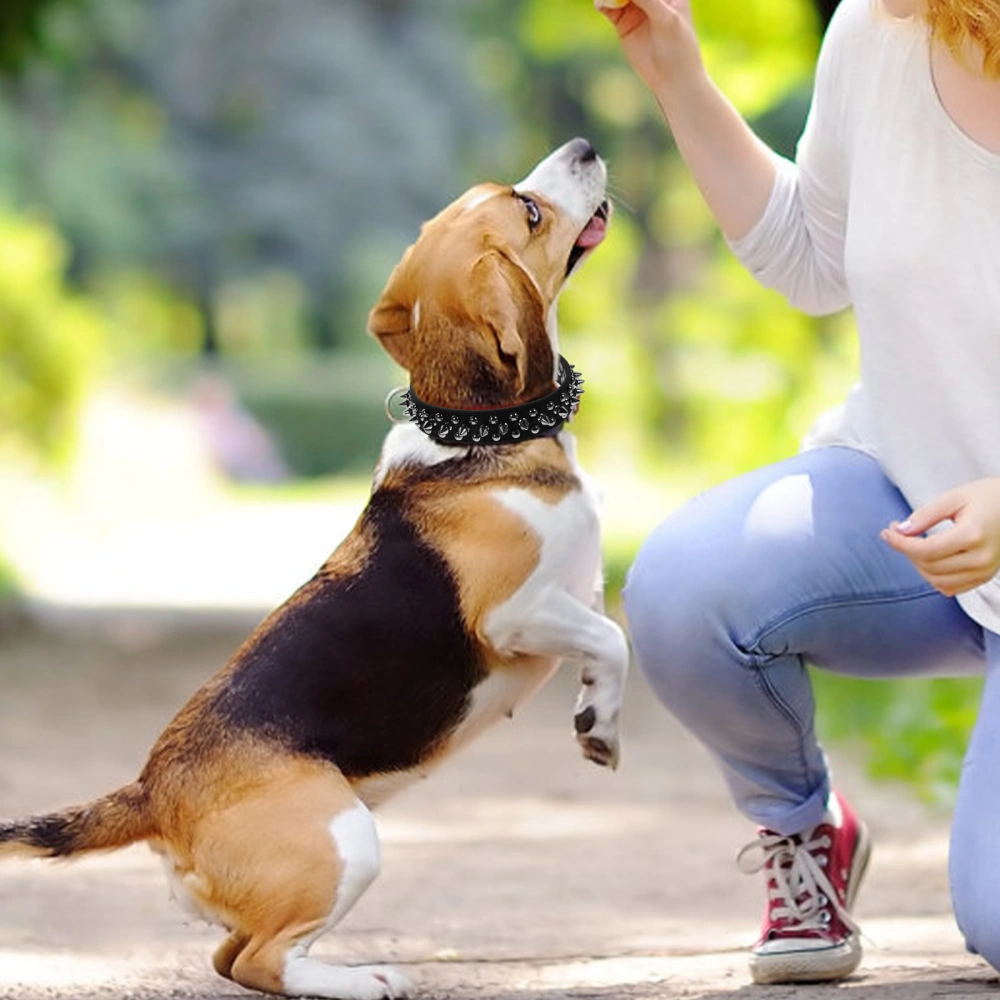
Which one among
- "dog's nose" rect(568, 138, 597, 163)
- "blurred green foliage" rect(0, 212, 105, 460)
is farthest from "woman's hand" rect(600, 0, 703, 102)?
"blurred green foliage" rect(0, 212, 105, 460)

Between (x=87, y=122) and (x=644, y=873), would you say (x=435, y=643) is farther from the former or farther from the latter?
(x=87, y=122)

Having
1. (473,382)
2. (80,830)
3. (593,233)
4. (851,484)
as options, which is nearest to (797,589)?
(851,484)

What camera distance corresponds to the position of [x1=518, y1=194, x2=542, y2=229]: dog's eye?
3473mm

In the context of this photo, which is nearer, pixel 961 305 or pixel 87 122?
pixel 961 305

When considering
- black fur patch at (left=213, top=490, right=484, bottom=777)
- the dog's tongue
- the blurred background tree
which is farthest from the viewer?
the blurred background tree

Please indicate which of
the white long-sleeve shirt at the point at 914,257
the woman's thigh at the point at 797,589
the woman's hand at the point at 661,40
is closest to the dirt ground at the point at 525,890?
the woman's thigh at the point at 797,589

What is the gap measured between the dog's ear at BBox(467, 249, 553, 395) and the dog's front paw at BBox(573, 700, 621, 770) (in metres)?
0.58

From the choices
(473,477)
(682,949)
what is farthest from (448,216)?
(682,949)

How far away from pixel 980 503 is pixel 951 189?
60cm

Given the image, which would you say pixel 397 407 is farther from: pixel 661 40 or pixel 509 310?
pixel 661 40

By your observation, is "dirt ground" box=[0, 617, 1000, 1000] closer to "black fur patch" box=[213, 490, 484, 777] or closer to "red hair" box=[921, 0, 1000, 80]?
"black fur patch" box=[213, 490, 484, 777]

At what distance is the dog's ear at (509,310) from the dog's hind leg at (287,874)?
0.80 meters

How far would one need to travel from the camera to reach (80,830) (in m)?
3.08

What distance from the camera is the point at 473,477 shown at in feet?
10.9
